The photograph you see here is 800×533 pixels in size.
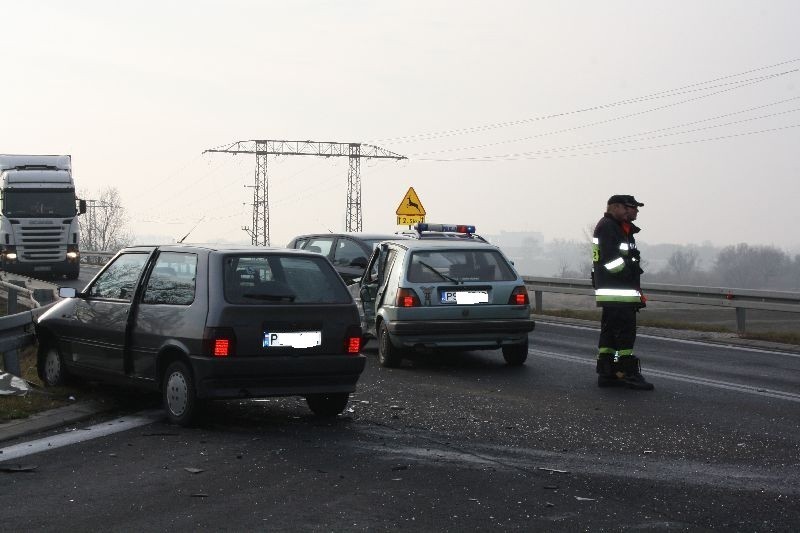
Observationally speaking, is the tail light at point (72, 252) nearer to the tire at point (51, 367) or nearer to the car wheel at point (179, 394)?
the tire at point (51, 367)

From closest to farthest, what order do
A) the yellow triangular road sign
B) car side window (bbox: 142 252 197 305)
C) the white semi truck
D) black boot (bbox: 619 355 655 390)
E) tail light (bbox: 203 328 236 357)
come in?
1. tail light (bbox: 203 328 236 357)
2. car side window (bbox: 142 252 197 305)
3. black boot (bbox: 619 355 655 390)
4. the yellow triangular road sign
5. the white semi truck

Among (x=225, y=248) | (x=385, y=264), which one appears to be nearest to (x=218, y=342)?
(x=225, y=248)

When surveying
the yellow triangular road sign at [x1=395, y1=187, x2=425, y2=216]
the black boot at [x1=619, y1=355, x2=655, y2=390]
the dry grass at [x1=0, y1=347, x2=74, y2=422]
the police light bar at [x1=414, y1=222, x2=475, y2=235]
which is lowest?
the dry grass at [x1=0, y1=347, x2=74, y2=422]

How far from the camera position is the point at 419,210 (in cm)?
3152

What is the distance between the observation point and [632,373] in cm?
1203

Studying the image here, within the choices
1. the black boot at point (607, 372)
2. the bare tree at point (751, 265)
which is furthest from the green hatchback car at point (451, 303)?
the bare tree at point (751, 265)

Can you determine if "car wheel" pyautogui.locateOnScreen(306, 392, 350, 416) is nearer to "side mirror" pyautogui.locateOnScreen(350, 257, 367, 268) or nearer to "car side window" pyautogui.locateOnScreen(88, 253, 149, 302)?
"car side window" pyautogui.locateOnScreen(88, 253, 149, 302)

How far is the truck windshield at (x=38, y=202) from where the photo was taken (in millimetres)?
35688

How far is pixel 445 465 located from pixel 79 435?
122 inches

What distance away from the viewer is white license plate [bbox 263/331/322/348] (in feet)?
30.8

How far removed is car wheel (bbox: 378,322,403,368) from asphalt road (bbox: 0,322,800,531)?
1779 mm

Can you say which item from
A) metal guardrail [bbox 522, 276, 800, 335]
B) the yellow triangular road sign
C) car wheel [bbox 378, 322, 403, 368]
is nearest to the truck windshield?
the yellow triangular road sign

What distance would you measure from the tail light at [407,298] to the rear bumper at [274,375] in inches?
158

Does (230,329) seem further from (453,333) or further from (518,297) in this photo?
(518,297)
